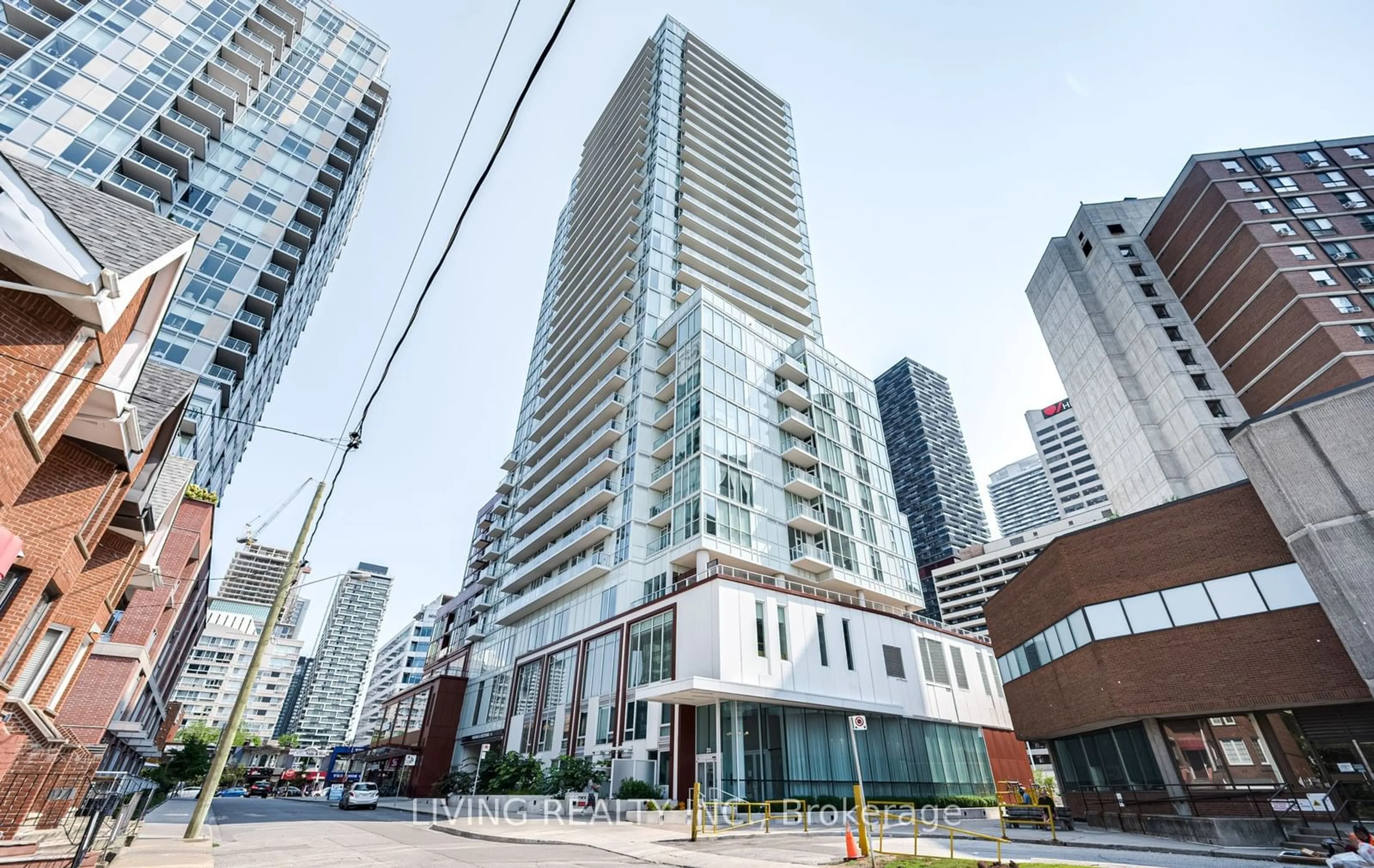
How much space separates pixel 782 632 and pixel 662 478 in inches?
561

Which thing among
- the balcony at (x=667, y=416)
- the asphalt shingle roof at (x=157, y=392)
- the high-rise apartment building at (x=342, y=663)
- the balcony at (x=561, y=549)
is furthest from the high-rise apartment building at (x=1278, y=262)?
the high-rise apartment building at (x=342, y=663)

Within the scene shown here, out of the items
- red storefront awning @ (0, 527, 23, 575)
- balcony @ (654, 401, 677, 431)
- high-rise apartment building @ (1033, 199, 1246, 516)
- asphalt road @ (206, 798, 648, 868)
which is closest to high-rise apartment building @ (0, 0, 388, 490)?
asphalt road @ (206, 798, 648, 868)

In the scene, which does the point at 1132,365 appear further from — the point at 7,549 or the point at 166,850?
the point at 7,549

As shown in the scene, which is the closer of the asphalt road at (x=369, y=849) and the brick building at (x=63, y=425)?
the brick building at (x=63, y=425)

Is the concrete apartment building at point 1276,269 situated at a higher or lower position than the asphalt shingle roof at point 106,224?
higher

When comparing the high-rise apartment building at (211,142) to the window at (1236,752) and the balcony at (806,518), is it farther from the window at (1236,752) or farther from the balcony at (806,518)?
the window at (1236,752)

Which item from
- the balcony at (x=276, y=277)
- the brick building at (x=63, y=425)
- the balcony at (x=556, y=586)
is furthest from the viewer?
the balcony at (x=276, y=277)

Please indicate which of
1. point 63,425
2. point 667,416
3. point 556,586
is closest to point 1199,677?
point 63,425

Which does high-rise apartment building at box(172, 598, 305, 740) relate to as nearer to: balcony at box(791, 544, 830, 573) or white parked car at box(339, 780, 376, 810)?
white parked car at box(339, 780, 376, 810)

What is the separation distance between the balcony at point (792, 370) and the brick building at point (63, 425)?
4121 cm

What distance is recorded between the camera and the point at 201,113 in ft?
153

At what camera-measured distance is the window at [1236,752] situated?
698 inches

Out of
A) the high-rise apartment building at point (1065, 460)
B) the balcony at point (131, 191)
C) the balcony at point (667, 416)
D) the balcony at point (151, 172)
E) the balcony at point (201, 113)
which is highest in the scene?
the high-rise apartment building at point (1065, 460)

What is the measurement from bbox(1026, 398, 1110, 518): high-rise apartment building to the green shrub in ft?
417
